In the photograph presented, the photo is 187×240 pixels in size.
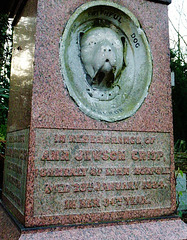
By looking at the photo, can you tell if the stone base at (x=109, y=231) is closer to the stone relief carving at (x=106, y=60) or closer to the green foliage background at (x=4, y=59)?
the stone relief carving at (x=106, y=60)

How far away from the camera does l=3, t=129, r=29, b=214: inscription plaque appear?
259 cm

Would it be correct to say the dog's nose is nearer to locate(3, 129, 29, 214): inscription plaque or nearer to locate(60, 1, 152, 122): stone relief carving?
locate(60, 1, 152, 122): stone relief carving

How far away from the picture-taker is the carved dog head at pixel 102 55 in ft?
9.91

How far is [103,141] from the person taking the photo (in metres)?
2.80

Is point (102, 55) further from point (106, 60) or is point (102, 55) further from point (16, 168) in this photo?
point (16, 168)

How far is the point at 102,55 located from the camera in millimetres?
3000

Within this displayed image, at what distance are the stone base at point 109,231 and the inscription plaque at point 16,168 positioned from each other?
229mm

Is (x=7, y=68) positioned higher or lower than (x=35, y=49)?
higher

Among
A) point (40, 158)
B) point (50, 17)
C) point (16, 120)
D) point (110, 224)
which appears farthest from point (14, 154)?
point (50, 17)

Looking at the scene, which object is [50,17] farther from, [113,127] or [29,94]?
[113,127]

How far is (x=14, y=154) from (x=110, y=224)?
4.53 feet

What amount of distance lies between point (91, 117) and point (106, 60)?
73cm

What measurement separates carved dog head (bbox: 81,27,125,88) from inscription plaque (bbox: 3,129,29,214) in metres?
1.08

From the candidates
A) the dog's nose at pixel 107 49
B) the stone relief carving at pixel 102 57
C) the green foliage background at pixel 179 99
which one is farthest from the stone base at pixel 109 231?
the green foliage background at pixel 179 99
